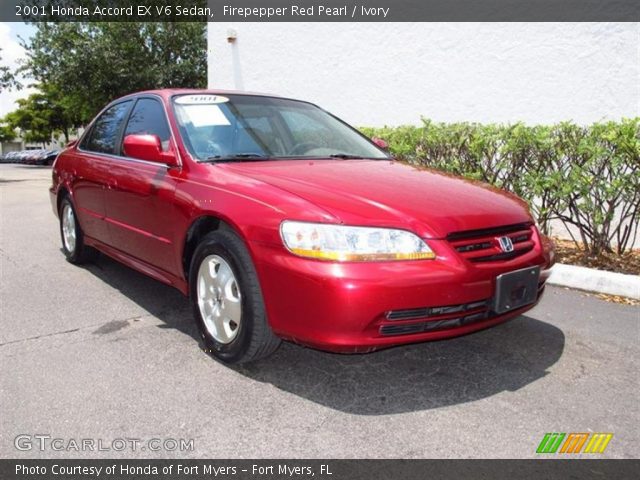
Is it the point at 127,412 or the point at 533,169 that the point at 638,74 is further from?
the point at 127,412

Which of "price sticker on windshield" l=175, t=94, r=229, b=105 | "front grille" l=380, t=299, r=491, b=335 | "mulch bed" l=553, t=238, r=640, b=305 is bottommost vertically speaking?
"mulch bed" l=553, t=238, r=640, b=305

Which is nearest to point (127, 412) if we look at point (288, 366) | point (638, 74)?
point (288, 366)

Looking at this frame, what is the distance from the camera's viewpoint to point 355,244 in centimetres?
264

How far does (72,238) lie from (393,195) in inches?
149

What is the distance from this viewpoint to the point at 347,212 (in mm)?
2713

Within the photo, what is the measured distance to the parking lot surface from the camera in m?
2.51

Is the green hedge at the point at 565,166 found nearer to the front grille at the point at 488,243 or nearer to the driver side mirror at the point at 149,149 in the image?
the front grille at the point at 488,243

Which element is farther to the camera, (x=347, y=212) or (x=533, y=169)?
(x=533, y=169)

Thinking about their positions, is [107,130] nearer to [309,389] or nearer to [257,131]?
[257,131]

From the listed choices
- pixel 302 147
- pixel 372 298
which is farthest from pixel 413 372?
pixel 302 147

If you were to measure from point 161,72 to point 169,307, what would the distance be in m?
20.1

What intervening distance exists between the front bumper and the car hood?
0.20 m

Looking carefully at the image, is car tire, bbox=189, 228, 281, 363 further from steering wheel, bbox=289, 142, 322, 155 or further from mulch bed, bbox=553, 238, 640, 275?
mulch bed, bbox=553, 238, 640, 275
